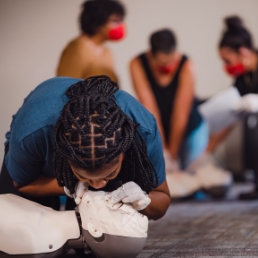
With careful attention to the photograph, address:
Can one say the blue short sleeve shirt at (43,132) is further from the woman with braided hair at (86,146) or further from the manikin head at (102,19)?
the manikin head at (102,19)


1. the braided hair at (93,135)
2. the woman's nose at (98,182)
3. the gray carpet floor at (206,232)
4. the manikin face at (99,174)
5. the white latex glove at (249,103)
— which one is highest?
the braided hair at (93,135)

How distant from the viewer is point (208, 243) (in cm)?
162

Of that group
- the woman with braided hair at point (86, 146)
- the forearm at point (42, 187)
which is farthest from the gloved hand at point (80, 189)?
the forearm at point (42, 187)

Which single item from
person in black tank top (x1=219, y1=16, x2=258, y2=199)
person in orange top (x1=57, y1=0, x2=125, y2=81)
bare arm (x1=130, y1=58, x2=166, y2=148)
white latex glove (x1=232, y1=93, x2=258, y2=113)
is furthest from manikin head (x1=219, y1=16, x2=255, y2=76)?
person in orange top (x1=57, y1=0, x2=125, y2=81)

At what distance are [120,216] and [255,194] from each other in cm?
180

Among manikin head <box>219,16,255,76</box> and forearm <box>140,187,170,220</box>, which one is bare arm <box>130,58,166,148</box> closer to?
manikin head <box>219,16,255,76</box>

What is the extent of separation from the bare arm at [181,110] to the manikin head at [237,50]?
312 mm

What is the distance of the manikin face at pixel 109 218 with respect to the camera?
121 cm

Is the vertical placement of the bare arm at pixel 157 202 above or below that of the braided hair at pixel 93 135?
below

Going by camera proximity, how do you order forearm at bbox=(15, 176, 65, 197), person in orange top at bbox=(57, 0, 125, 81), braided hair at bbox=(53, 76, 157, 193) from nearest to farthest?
braided hair at bbox=(53, 76, 157, 193) < forearm at bbox=(15, 176, 65, 197) < person in orange top at bbox=(57, 0, 125, 81)

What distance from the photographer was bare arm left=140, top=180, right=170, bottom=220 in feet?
4.35

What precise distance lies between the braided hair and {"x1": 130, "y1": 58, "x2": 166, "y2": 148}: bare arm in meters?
2.07

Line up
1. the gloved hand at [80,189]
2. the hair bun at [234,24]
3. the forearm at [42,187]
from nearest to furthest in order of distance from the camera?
1. the gloved hand at [80,189]
2. the forearm at [42,187]
3. the hair bun at [234,24]

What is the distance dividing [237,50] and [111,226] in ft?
7.05
